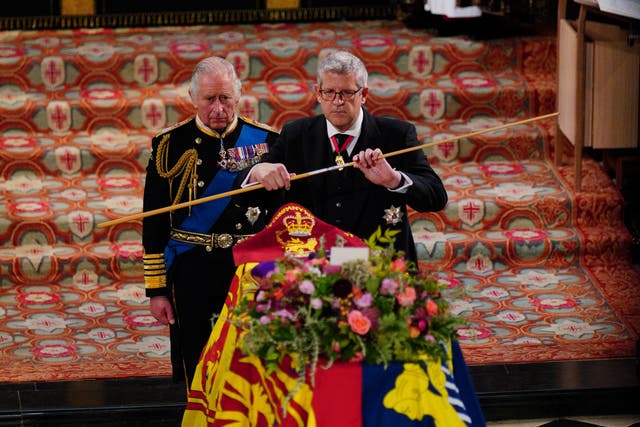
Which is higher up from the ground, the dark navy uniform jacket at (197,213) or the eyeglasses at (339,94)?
the eyeglasses at (339,94)

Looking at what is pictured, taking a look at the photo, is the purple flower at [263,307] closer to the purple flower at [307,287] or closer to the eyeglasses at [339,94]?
the purple flower at [307,287]

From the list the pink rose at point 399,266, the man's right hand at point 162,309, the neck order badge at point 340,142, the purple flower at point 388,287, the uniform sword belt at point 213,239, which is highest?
the neck order badge at point 340,142

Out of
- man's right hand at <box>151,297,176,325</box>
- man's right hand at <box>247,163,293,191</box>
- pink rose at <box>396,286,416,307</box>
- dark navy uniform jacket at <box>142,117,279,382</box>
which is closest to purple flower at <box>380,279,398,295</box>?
pink rose at <box>396,286,416,307</box>

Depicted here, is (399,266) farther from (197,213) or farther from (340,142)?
(197,213)

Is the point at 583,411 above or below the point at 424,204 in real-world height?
below

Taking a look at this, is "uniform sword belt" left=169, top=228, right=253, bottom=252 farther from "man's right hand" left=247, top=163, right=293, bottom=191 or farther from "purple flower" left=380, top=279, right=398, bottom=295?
"purple flower" left=380, top=279, right=398, bottom=295

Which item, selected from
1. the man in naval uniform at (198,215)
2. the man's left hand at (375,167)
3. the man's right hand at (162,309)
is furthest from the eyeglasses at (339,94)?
the man's right hand at (162,309)

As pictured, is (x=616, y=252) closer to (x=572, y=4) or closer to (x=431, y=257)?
(x=431, y=257)

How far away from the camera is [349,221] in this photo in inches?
163

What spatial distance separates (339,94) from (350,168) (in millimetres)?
296

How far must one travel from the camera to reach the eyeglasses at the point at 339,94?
3.98 m

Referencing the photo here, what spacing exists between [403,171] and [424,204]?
181 millimetres

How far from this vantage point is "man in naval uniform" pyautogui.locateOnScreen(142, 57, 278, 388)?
4504 millimetres

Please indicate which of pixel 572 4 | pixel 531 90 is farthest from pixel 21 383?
pixel 572 4
